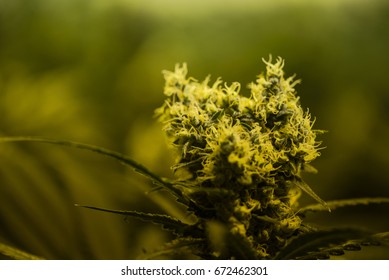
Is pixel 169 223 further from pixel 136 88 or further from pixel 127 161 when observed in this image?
pixel 136 88

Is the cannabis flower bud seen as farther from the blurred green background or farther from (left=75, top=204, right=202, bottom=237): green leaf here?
the blurred green background

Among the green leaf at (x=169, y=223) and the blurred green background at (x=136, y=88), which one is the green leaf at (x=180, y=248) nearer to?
the green leaf at (x=169, y=223)

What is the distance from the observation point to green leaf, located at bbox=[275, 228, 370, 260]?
0.55 metres

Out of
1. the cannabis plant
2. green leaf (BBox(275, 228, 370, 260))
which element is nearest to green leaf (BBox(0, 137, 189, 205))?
the cannabis plant

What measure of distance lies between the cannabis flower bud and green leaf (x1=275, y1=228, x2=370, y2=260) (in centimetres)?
4

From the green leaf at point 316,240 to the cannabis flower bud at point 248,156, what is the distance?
1.8 inches

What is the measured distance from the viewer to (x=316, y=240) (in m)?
0.57

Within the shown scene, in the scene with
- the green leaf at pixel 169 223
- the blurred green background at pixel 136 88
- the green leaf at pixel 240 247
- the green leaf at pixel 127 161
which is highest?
the blurred green background at pixel 136 88

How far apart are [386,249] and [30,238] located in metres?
0.69

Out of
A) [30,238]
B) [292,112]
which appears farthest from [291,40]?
[30,238]

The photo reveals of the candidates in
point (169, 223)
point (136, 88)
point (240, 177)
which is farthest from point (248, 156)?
point (136, 88)

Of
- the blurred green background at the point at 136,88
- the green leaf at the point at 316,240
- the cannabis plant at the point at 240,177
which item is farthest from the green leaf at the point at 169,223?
the blurred green background at the point at 136,88

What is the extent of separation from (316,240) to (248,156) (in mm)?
127

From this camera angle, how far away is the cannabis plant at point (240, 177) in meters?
0.60
